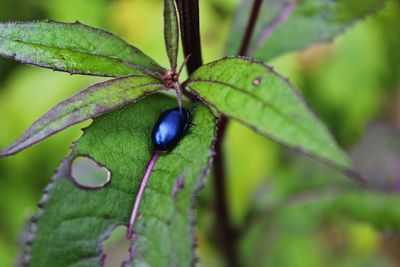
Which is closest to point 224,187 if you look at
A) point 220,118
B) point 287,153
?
point 220,118

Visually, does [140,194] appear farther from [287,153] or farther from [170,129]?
[287,153]

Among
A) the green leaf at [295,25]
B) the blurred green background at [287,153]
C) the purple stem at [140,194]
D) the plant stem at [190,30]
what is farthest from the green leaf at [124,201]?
the blurred green background at [287,153]

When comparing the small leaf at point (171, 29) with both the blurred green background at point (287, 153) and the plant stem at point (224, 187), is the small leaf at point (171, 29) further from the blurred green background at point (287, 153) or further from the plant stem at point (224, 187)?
the blurred green background at point (287, 153)

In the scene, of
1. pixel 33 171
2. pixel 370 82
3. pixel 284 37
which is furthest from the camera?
pixel 370 82

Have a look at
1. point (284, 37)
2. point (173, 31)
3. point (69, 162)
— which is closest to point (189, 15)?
point (173, 31)

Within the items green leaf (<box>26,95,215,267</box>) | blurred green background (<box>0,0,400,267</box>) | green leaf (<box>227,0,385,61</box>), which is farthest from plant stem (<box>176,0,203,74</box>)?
blurred green background (<box>0,0,400,267</box>)

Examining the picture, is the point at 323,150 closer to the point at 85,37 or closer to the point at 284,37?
the point at 85,37

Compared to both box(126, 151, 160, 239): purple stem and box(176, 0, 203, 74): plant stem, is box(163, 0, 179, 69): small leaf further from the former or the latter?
box(126, 151, 160, 239): purple stem
